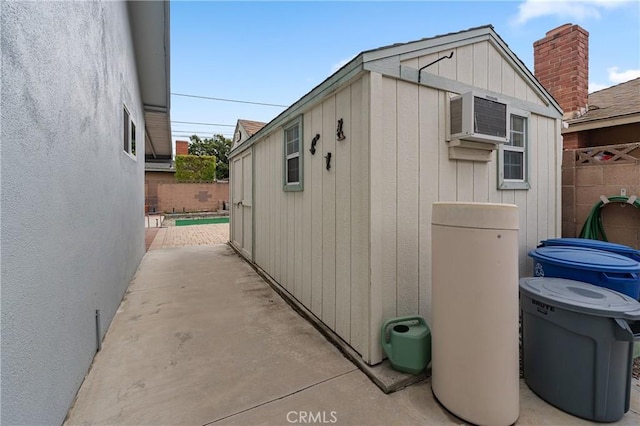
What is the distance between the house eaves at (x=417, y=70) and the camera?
2.35 meters

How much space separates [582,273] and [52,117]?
3888mm

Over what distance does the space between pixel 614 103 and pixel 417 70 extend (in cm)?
594

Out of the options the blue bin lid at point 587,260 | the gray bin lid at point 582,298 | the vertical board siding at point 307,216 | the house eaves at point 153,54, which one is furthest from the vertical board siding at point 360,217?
the house eaves at point 153,54

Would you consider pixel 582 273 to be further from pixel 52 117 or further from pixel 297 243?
pixel 52 117

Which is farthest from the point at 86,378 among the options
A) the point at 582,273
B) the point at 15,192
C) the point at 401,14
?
the point at 401,14

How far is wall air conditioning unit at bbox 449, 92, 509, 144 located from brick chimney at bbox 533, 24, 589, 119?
171 inches

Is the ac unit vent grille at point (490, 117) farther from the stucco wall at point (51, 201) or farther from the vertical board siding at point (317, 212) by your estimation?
the stucco wall at point (51, 201)

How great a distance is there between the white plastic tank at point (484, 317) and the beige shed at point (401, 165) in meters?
0.64

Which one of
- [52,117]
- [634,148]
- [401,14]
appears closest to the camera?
[52,117]

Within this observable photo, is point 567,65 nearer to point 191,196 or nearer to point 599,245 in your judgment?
point 599,245

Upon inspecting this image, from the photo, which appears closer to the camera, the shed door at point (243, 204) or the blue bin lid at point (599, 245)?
the blue bin lid at point (599, 245)

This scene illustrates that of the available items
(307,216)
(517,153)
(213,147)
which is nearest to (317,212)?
(307,216)

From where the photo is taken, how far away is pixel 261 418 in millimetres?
1864

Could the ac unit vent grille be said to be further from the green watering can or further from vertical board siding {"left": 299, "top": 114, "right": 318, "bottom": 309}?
the green watering can
